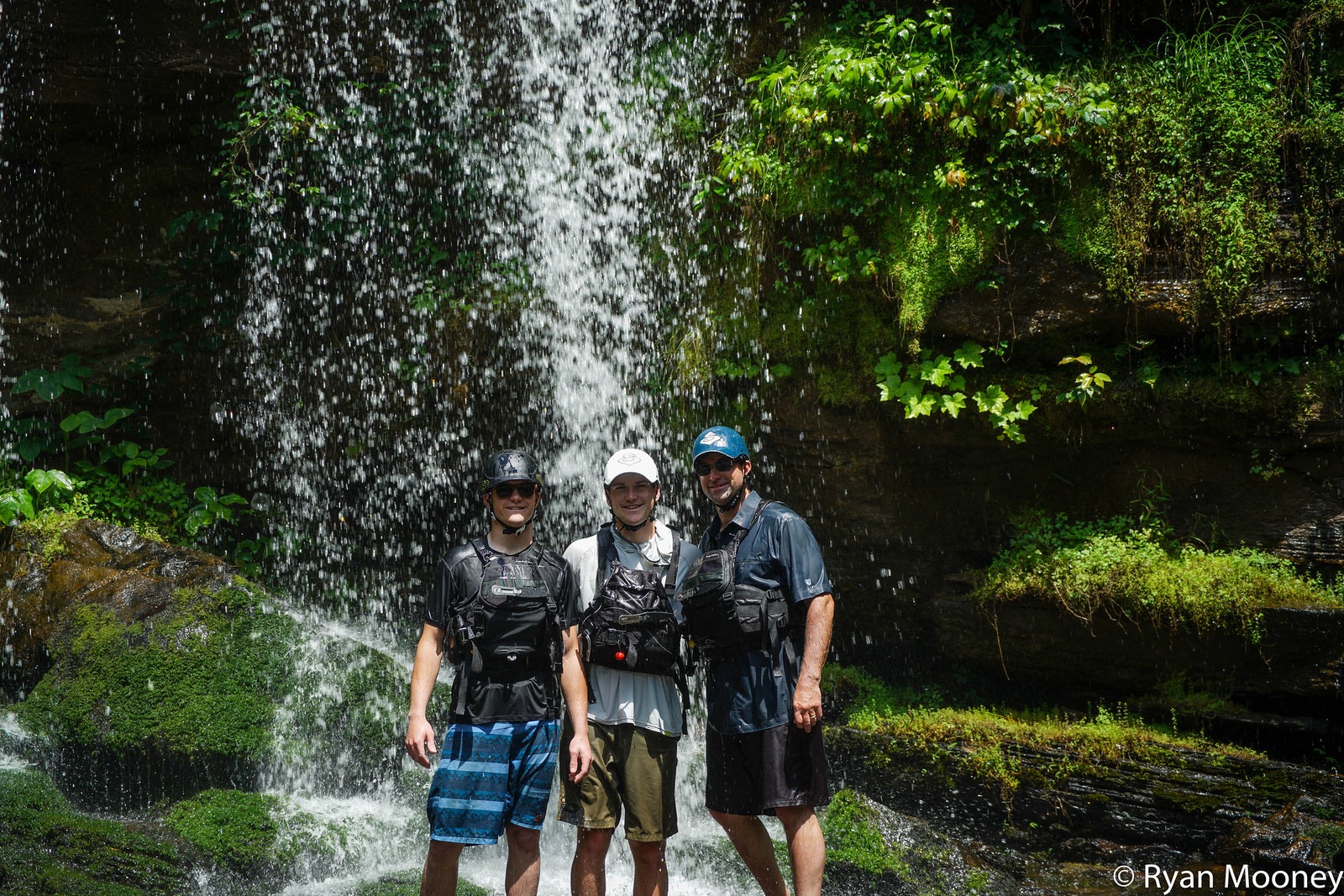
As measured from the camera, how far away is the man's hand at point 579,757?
10.4 ft

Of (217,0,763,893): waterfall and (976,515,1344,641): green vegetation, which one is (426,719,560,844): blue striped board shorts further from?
(217,0,763,893): waterfall

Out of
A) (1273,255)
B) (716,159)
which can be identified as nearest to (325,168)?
(716,159)

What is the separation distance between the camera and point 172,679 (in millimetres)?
5383

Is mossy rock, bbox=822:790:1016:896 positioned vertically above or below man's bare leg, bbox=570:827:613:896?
below

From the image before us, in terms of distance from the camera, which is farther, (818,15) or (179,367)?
(179,367)

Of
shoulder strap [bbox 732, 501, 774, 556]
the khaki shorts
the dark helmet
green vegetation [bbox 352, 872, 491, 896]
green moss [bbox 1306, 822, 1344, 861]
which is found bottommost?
green vegetation [bbox 352, 872, 491, 896]

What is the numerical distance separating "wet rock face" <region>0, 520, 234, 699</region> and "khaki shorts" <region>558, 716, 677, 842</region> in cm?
374

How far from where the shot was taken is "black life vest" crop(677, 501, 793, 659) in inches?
131

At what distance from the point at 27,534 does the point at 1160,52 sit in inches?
339

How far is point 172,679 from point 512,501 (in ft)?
10.9

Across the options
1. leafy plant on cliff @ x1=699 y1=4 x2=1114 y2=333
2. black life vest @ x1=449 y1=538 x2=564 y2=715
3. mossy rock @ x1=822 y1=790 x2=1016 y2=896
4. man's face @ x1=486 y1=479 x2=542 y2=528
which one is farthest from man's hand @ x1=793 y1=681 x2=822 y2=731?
leafy plant on cliff @ x1=699 y1=4 x2=1114 y2=333

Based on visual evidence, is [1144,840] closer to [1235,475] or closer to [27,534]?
[1235,475]

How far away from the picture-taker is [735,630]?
10.9ft
